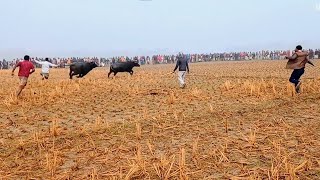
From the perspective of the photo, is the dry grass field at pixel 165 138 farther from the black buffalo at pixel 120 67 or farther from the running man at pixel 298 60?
the black buffalo at pixel 120 67

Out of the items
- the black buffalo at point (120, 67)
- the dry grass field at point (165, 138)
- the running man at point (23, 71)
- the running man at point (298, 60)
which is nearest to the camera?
the dry grass field at point (165, 138)

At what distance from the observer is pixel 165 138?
7.32 metres

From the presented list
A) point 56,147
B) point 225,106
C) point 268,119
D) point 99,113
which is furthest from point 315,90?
point 56,147

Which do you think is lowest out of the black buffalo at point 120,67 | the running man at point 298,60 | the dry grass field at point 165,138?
the dry grass field at point 165,138

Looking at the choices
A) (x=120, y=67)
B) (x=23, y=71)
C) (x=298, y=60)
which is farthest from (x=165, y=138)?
(x=120, y=67)

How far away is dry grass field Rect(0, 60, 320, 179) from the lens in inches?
217

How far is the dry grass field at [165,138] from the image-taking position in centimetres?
552

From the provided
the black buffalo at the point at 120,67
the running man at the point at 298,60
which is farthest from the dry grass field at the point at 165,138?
the black buffalo at the point at 120,67

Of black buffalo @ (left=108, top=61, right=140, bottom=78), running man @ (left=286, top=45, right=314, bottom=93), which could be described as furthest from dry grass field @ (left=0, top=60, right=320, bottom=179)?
black buffalo @ (left=108, top=61, right=140, bottom=78)

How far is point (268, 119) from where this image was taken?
865 cm

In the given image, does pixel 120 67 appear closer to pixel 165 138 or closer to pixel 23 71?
pixel 23 71

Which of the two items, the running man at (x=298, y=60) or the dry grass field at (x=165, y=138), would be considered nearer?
the dry grass field at (x=165, y=138)

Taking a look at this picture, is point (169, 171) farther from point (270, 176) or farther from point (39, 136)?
point (39, 136)

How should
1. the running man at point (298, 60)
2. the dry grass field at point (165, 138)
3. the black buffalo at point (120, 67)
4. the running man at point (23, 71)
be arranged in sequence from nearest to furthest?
the dry grass field at point (165, 138) → the running man at point (298, 60) → the running man at point (23, 71) → the black buffalo at point (120, 67)
